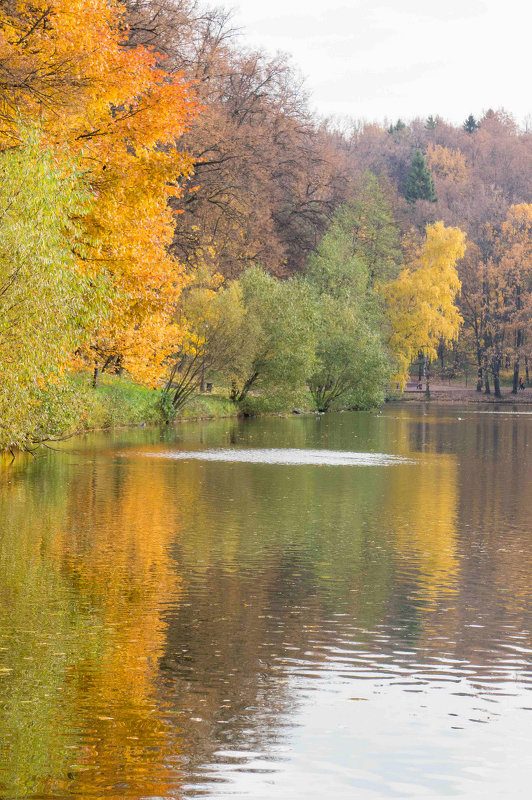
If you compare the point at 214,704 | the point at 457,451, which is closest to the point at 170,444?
the point at 457,451

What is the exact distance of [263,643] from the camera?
975 cm

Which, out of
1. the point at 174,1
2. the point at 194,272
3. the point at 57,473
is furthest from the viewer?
the point at 194,272

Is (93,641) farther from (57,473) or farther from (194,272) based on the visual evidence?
(194,272)

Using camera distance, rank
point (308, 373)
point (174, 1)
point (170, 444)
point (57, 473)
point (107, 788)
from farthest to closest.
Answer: point (308, 373) → point (174, 1) → point (170, 444) → point (57, 473) → point (107, 788)

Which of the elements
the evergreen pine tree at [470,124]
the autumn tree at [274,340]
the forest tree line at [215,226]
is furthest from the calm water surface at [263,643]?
the evergreen pine tree at [470,124]

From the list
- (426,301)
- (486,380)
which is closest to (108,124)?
(426,301)

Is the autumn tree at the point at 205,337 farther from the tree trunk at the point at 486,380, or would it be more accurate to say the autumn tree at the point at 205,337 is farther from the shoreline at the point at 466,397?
the tree trunk at the point at 486,380

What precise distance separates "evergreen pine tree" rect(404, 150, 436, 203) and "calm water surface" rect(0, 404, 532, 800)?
268 ft

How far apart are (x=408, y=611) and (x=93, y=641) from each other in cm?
349

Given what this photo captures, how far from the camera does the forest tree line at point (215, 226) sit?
20.2m

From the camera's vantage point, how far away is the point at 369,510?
20047 mm

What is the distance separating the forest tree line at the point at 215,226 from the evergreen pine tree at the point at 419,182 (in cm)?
15

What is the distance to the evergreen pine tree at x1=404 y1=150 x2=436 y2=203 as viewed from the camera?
330 ft

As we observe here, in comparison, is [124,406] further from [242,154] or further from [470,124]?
[470,124]
